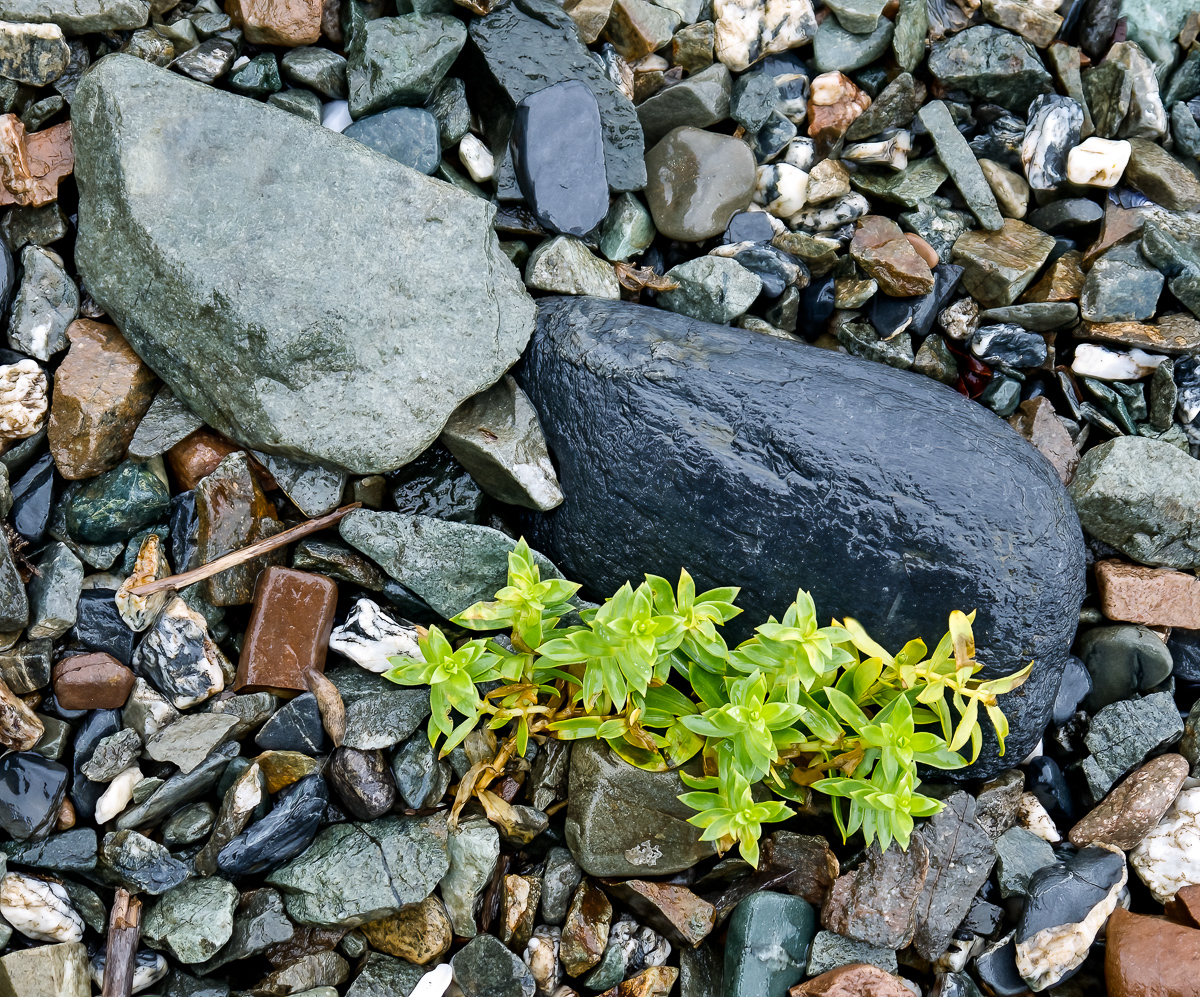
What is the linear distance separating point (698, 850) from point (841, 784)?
1.82 feet

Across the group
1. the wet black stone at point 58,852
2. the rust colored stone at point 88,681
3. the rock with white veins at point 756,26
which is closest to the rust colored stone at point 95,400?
the rust colored stone at point 88,681

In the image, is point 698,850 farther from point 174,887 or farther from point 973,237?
point 973,237

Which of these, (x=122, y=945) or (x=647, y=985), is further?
(x=647, y=985)

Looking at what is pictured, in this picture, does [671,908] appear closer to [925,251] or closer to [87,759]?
[87,759]

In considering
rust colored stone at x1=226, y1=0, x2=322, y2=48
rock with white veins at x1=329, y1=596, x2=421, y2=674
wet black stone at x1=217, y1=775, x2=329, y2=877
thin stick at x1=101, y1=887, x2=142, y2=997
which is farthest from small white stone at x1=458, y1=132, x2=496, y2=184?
thin stick at x1=101, y1=887, x2=142, y2=997

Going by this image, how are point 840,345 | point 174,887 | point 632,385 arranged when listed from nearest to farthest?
1. point 174,887
2. point 632,385
3. point 840,345

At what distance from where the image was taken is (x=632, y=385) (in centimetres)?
288

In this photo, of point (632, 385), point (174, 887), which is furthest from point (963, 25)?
point (174, 887)

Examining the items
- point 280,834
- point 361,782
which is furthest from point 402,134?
point 280,834

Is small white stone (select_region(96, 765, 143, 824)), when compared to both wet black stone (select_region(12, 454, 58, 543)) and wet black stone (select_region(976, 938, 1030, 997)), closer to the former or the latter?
wet black stone (select_region(12, 454, 58, 543))

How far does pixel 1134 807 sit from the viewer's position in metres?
2.98

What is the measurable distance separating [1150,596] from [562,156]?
2.63 metres

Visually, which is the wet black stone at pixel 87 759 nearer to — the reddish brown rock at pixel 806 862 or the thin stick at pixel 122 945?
the thin stick at pixel 122 945

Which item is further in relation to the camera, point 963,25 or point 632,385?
point 963,25
